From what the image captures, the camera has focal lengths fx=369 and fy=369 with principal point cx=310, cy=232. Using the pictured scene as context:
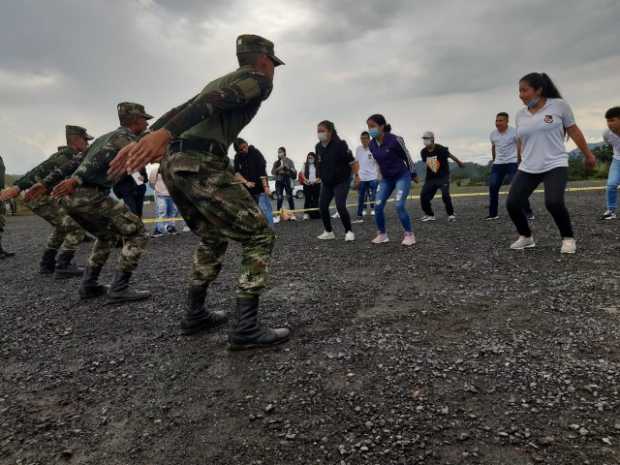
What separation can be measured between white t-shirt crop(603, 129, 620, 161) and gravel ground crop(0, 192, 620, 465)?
3.54 m

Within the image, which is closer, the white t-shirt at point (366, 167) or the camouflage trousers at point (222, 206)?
the camouflage trousers at point (222, 206)

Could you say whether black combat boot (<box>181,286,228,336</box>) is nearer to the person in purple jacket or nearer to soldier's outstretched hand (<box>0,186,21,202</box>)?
soldier's outstretched hand (<box>0,186,21,202</box>)

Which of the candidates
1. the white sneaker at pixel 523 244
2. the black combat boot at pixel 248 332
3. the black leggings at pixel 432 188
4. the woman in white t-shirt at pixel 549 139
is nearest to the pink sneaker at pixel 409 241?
the white sneaker at pixel 523 244

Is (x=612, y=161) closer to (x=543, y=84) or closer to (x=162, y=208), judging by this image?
(x=543, y=84)

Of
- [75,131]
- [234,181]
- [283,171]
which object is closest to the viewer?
[234,181]

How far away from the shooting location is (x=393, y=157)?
6086 mm

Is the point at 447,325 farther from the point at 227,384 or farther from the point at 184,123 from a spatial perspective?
the point at 184,123

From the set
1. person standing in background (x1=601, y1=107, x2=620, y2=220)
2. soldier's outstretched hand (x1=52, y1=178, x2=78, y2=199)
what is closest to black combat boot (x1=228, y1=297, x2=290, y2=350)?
soldier's outstretched hand (x1=52, y1=178, x2=78, y2=199)

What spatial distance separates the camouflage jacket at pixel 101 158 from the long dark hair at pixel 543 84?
4.75 metres

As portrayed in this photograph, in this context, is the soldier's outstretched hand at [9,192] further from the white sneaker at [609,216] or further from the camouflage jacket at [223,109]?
the white sneaker at [609,216]

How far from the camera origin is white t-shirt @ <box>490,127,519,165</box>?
767 centimetres

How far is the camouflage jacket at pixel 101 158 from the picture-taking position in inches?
153

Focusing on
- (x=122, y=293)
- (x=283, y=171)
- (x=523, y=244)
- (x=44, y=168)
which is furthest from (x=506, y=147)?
(x=44, y=168)

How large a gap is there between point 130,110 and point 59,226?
2944mm
